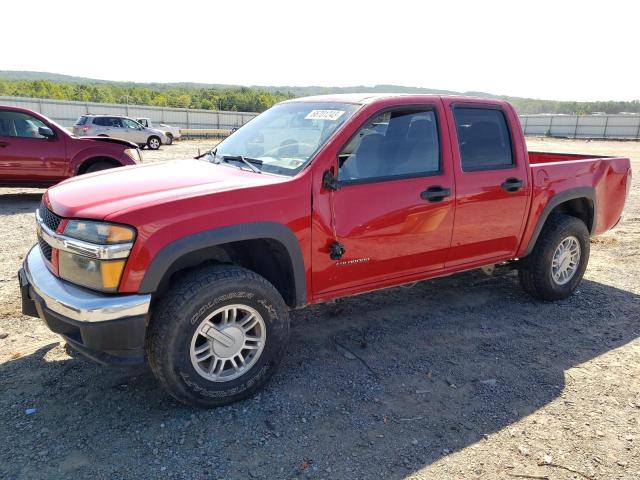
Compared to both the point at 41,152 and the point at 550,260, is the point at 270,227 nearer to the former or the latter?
the point at 550,260

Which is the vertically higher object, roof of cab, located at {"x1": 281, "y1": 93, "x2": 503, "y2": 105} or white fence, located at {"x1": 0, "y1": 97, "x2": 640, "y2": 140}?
roof of cab, located at {"x1": 281, "y1": 93, "x2": 503, "y2": 105}

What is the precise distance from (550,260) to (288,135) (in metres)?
2.79

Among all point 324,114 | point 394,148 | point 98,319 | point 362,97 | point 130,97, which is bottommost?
point 98,319

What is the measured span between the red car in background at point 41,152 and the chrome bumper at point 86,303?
6.84 meters

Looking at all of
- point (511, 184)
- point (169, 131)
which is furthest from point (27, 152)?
point (169, 131)

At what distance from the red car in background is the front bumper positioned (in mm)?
Result: 6893

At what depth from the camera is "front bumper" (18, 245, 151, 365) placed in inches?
104

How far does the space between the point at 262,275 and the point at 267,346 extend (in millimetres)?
497

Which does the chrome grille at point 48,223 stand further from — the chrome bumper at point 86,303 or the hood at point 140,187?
the chrome bumper at point 86,303

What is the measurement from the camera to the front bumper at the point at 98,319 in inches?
104

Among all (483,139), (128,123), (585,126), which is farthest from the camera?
(585,126)

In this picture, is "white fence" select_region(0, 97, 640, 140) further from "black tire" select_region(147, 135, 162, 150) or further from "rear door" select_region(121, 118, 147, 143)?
"rear door" select_region(121, 118, 147, 143)

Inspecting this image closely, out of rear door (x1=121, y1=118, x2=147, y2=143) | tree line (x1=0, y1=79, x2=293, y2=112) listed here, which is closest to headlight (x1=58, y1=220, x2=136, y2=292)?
rear door (x1=121, y1=118, x2=147, y2=143)

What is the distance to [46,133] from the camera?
8.98 metres
